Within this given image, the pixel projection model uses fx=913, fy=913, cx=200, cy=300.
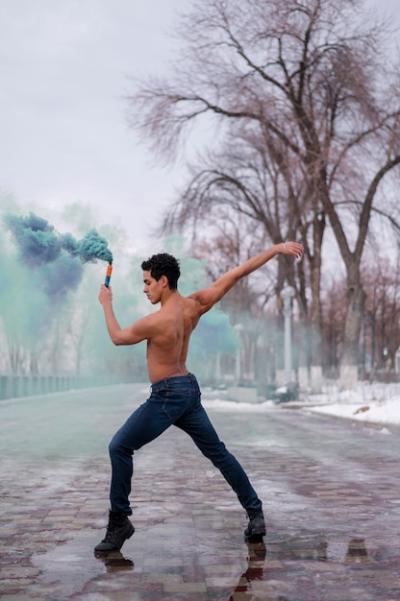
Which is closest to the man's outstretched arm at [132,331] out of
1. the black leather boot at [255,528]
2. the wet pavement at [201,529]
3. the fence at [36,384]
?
the wet pavement at [201,529]

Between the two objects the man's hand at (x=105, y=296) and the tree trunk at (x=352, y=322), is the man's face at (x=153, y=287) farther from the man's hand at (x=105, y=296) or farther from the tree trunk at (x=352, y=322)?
the tree trunk at (x=352, y=322)

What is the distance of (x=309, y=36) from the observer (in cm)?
3002

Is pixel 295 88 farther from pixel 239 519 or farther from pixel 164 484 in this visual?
pixel 239 519

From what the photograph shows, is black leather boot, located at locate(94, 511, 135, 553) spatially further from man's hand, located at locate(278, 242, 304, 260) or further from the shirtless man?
man's hand, located at locate(278, 242, 304, 260)

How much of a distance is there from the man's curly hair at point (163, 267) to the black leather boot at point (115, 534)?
4.87 ft

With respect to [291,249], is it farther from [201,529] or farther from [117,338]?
[201,529]

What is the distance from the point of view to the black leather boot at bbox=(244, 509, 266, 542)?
5.92 metres

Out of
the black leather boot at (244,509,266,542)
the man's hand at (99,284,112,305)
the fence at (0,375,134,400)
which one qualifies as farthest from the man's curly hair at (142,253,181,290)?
the fence at (0,375,134,400)

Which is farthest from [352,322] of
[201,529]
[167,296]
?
[167,296]

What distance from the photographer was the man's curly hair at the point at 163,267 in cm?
584

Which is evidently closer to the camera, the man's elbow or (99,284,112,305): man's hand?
the man's elbow

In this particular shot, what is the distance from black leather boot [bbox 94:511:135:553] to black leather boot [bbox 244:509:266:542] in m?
0.80

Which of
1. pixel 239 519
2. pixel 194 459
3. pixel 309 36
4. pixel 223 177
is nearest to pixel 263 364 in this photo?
pixel 223 177

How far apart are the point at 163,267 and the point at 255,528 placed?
1.79 m
